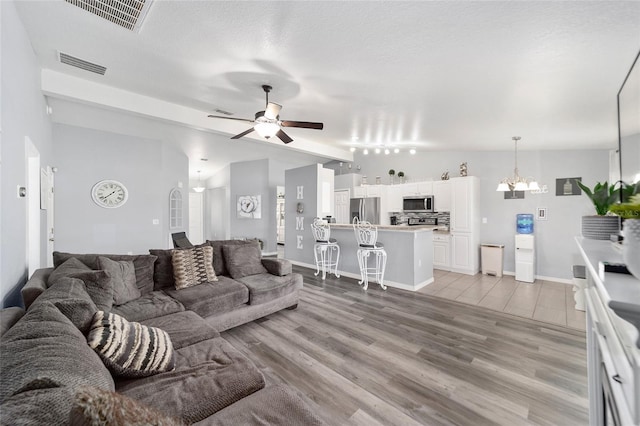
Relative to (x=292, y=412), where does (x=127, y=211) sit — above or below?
above

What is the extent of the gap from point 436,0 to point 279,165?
7139 millimetres

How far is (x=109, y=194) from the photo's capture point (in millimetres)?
5398

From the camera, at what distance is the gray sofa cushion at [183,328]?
1.92 metres

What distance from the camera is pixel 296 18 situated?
198 centimetres

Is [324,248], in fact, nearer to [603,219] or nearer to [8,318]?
[603,219]

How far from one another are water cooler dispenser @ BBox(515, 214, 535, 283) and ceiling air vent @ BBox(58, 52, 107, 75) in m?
6.83

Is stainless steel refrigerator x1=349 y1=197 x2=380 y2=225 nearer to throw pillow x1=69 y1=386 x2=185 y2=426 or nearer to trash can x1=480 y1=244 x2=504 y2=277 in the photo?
trash can x1=480 y1=244 x2=504 y2=277

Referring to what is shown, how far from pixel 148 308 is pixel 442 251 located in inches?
220

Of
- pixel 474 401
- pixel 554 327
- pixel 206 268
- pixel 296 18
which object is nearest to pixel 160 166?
pixel 206 268

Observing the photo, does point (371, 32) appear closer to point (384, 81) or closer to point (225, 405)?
point (384, 81)

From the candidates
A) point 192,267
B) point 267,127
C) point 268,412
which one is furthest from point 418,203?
point 268,412

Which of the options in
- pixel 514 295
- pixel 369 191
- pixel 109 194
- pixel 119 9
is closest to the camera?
pixel 119 9

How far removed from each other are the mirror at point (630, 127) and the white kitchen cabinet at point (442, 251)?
13.7ft

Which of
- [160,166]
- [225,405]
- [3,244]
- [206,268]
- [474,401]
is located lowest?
[474,401]
